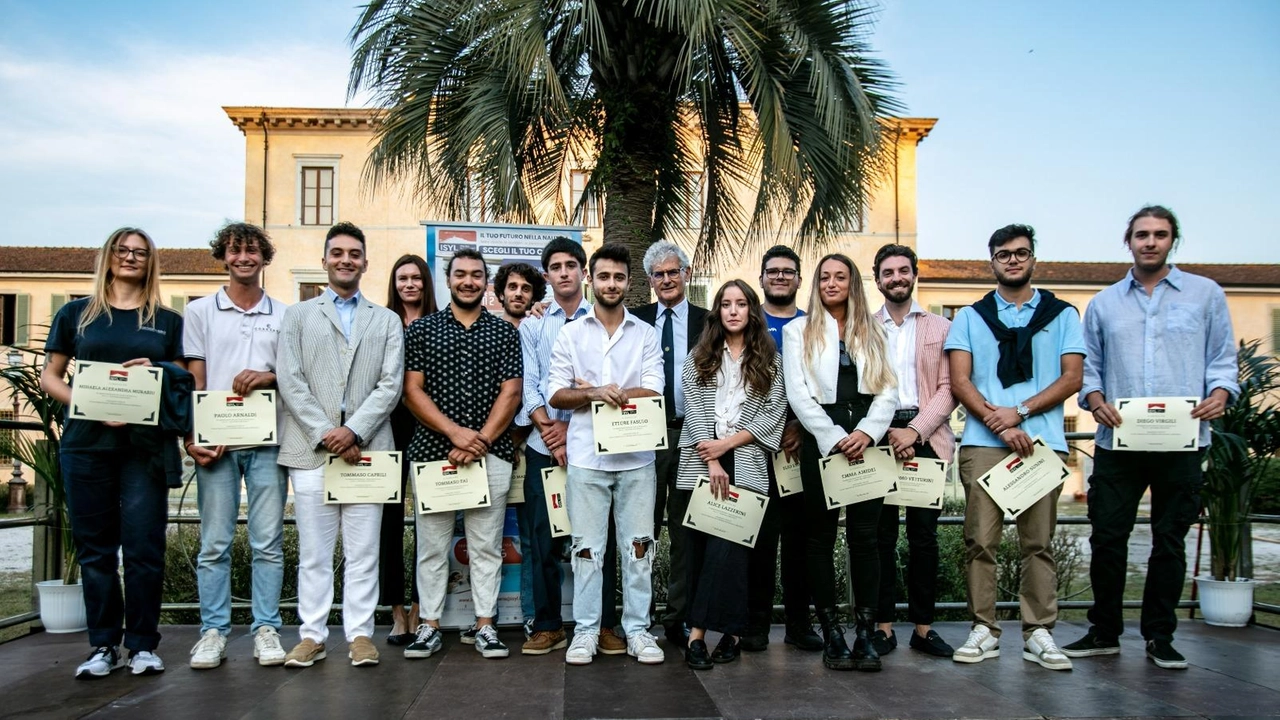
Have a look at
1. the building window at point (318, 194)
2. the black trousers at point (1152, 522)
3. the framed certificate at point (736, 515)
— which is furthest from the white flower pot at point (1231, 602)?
the building window at point (318, 194)

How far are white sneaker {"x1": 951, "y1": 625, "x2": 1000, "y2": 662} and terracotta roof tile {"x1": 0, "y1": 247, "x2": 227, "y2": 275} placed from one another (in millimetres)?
29809

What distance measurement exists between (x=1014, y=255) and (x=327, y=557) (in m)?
3.75

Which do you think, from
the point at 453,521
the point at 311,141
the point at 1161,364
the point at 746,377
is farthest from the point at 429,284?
the point at 311,141

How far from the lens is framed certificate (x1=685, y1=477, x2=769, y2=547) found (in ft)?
14.6

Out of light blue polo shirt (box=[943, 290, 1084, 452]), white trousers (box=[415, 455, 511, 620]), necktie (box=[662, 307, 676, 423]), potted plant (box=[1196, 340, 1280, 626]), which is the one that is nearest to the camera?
light blue polo shirt (box=[943, 290, 1084, 452])

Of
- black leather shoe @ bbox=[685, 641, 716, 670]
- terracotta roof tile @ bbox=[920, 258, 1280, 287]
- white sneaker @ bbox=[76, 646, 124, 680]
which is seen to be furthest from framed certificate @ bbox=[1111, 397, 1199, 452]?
terracotta roof tile @ bbox=[920, 258, 1280, 287]

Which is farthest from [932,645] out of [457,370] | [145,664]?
[145,664]

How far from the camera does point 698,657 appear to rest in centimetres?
437

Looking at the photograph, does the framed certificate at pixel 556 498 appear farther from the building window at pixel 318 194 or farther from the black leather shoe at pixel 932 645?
the building window at pixel 318 194

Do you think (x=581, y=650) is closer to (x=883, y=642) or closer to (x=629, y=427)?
(x=629, y=427)

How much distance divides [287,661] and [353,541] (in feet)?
2.03

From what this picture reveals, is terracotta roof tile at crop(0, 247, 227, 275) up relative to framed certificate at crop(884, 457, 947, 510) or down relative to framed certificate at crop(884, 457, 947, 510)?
up

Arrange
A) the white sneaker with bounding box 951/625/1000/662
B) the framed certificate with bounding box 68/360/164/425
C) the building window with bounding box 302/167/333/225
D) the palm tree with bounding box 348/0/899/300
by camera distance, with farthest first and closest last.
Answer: the building window with bounding box 302/167/333/225 → the palm tree with bounding box 348/0/899/300 → the white sneaker with bounding box 951/625/1000/662 → the framed certificate with bounding box 68/360/164/425

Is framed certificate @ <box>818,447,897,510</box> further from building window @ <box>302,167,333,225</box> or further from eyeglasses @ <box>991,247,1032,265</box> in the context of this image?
building window @ <box>302,167,333,225</box>
